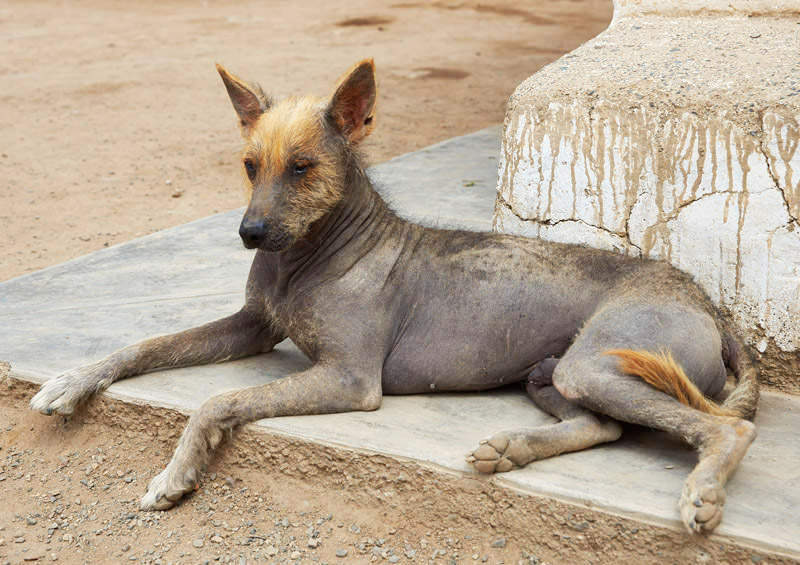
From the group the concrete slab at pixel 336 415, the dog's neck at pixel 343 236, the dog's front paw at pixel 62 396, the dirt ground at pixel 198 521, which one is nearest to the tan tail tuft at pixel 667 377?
the concrete slab at pixel 336 415

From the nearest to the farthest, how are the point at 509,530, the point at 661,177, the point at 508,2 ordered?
the point at 509,530 → the point at 661,177 → the point at 508,2

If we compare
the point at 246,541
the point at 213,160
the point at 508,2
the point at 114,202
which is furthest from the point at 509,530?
the point at 508,2

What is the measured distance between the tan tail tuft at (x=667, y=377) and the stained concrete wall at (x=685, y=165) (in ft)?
2.44

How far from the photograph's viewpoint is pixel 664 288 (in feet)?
12.1

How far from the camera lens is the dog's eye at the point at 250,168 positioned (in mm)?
3746

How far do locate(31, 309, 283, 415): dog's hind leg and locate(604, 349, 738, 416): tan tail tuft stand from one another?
1.62m

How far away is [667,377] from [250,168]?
176cm

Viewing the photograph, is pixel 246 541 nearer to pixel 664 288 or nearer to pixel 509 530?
pixel 509 530

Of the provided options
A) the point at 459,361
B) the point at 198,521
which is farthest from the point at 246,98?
the point at 198,521

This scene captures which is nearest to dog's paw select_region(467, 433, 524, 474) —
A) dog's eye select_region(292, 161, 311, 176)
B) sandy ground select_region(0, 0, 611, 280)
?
dog's eye select_region(292, 161, 311, 176)

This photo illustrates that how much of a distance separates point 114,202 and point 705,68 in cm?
541

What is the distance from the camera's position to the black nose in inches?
139

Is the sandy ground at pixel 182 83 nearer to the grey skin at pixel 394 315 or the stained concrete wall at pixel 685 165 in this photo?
the grey skin at pixel 394 315

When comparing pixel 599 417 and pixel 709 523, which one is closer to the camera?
pixel 709 523
